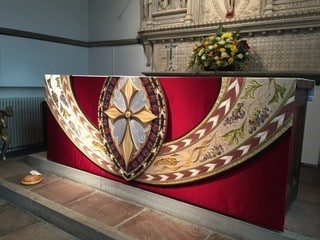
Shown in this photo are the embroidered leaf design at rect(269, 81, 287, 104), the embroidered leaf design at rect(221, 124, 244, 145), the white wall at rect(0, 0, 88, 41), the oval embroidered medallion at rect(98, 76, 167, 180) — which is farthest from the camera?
the white wall at rect(0, 0, 88, 41)

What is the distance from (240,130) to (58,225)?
142 centimetres

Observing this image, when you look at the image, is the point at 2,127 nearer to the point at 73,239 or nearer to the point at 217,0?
the point at 73,239

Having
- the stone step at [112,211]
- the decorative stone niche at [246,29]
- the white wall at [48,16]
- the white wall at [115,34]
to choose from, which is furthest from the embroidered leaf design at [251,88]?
the white wall at [48,16]

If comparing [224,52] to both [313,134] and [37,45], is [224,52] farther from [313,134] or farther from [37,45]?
[37,45]

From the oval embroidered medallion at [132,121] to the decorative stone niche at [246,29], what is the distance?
6.03 ft

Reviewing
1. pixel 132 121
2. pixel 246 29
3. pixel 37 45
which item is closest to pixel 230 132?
pixel 132 121

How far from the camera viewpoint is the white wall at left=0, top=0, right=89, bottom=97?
3432 millimetres

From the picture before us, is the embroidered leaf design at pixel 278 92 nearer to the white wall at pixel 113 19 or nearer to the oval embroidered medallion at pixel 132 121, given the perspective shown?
the oval embroidered medallion at pixel 132 121

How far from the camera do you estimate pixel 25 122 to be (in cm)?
362

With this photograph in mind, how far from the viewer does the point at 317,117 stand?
2838 mm

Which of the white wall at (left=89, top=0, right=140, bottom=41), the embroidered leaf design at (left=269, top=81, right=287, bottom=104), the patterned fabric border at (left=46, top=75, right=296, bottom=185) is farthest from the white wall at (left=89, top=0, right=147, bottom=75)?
the embroidered leaf design at (left=269, top=81, right=287, bottom=104)

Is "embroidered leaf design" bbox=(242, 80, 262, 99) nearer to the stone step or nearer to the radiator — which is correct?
the stone step

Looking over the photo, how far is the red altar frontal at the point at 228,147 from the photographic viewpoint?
1410mm

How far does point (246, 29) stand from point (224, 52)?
527mm
